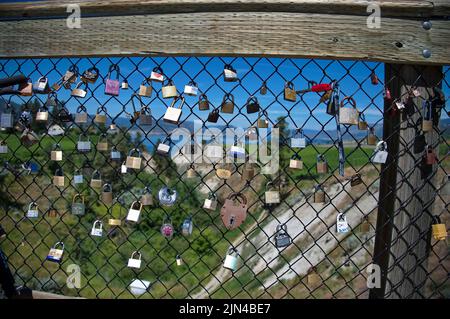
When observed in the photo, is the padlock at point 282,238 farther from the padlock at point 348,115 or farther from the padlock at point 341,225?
the padlock at point 348,115

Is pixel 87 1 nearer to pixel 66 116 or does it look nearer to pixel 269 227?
pixel 66 116

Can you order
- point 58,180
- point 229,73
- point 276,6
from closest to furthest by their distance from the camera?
1. point 276,6
2. point 229,73
3. point 58,180

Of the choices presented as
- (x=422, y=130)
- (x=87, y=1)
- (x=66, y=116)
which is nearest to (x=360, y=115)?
(x=422, y=130)

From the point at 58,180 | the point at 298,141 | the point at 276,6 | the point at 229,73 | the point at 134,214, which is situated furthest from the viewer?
the point at 58,180

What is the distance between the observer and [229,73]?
199 centimetres

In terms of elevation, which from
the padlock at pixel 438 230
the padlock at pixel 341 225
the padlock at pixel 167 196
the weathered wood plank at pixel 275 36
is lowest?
the padlock at pixel 341 225

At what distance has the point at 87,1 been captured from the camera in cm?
194

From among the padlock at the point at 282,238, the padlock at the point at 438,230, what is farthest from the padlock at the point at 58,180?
the padlock at the point at 438,230

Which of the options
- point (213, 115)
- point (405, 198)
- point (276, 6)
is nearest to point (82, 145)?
point (213, 115)

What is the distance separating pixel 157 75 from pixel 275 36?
2.13 feet

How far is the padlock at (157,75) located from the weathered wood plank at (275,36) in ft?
→ 0.63

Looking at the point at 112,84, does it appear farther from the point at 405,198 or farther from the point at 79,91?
the point at 405,198

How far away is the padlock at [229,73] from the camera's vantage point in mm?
1984

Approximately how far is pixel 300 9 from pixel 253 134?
69cm
